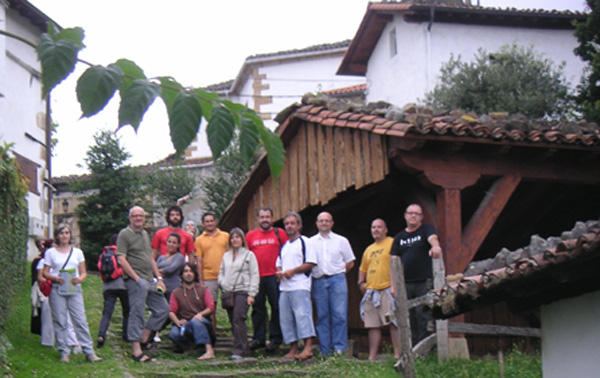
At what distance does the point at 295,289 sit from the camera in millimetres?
12008

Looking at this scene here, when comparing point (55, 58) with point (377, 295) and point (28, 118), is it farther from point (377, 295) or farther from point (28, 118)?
point (28, 118)

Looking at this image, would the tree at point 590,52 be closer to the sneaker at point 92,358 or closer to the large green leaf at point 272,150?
the sneaker at point 92,358

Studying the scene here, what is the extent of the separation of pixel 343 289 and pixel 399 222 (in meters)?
3.60

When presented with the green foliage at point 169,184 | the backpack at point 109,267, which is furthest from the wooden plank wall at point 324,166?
the green foliage at point 169,184

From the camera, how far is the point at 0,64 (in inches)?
666

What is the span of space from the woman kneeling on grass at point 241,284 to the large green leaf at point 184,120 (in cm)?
954

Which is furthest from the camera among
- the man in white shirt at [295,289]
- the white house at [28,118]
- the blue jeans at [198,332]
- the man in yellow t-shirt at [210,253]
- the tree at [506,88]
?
the tree at [506,88]

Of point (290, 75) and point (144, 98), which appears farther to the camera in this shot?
point (290, 75)

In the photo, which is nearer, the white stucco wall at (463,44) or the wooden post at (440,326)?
the wooden post at (440,326)

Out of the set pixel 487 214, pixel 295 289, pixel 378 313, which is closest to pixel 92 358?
pixel 295 289

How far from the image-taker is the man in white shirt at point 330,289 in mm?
11830

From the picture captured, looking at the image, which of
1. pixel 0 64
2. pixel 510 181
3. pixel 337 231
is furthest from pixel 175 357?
pixel 0 64

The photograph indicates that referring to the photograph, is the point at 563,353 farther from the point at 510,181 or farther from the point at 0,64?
the point at 0,64

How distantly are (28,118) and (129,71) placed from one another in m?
21.5
